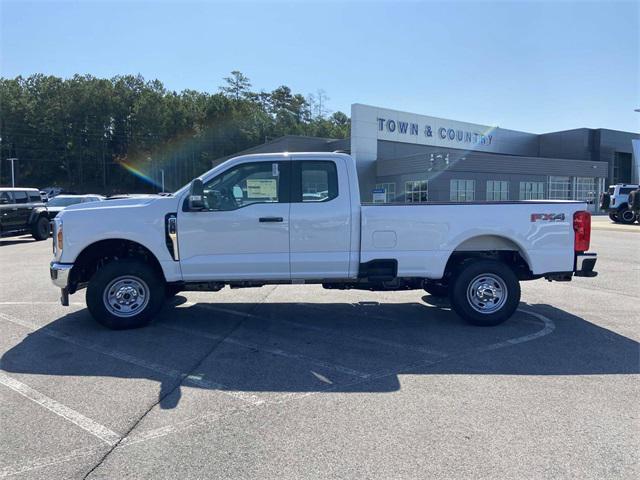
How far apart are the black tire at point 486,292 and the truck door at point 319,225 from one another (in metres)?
1.48

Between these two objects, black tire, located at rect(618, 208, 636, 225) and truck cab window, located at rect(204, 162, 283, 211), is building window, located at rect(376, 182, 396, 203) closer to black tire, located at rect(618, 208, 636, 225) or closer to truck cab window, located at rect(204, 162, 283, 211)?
black tire, located at rect(618, 208, 636, 225)

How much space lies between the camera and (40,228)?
1909cm

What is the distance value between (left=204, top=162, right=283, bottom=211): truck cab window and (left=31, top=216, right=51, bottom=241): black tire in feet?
51.2

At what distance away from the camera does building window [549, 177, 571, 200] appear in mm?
45562

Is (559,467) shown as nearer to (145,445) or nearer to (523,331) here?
(145,445)

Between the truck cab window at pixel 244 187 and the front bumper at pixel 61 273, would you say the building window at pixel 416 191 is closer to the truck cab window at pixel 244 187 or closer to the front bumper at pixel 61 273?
the truck cab window at pixel 244 187

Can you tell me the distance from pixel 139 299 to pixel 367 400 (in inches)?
138

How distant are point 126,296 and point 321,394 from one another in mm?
3260

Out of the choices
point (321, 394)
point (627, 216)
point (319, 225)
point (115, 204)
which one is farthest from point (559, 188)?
point (321, 394)

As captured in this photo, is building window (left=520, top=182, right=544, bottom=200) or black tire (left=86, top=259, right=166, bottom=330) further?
building window (left=520, top=182, right=544, bottom=200)

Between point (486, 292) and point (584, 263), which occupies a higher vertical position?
point (584, 263)

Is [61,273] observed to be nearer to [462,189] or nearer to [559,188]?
[462,189]

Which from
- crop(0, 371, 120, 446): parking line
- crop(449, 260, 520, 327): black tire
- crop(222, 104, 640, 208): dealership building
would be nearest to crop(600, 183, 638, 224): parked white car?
crop(222, 104, 640, 208): dealership building

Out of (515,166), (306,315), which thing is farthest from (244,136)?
(306,315)
